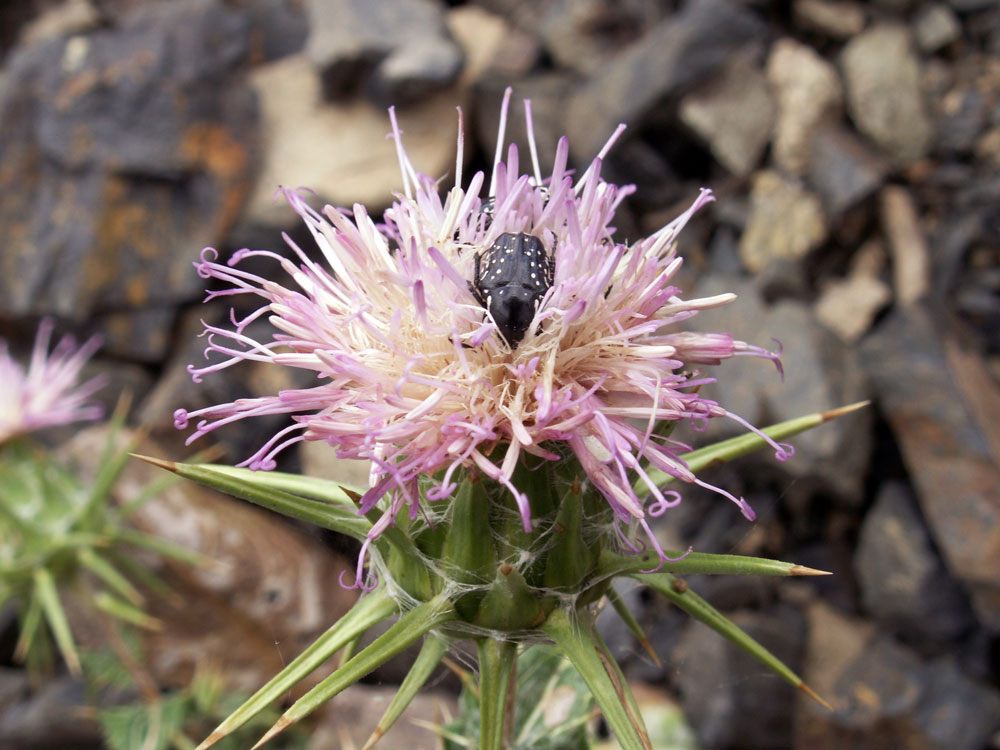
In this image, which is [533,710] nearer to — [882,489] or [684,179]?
[882,489]

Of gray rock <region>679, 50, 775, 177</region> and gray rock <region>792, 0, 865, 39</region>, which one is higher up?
gray rock <region>792, 0, 865, 39</region>

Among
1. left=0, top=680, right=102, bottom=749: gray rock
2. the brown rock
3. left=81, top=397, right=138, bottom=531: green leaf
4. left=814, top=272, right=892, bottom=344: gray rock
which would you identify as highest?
left=81, top=397, right=138, bottom=531: green leaf

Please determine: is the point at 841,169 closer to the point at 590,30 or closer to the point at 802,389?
the point at 802,389

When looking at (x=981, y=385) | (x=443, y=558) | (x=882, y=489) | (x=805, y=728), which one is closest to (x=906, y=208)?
(x=981, y=385)

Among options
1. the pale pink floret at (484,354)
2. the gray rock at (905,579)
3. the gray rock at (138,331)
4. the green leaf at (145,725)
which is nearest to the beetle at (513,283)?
the pale pink floret at (484,354)

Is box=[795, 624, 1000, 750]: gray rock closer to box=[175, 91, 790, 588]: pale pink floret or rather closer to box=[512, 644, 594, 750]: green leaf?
box=[512, 644, 594, 750]: green leaf

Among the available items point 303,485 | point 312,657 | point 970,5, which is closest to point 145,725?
point 303,485

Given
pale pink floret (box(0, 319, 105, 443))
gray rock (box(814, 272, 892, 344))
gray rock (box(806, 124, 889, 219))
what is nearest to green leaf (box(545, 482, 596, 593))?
pale pink floret (box(0, 319, 105, 443))
